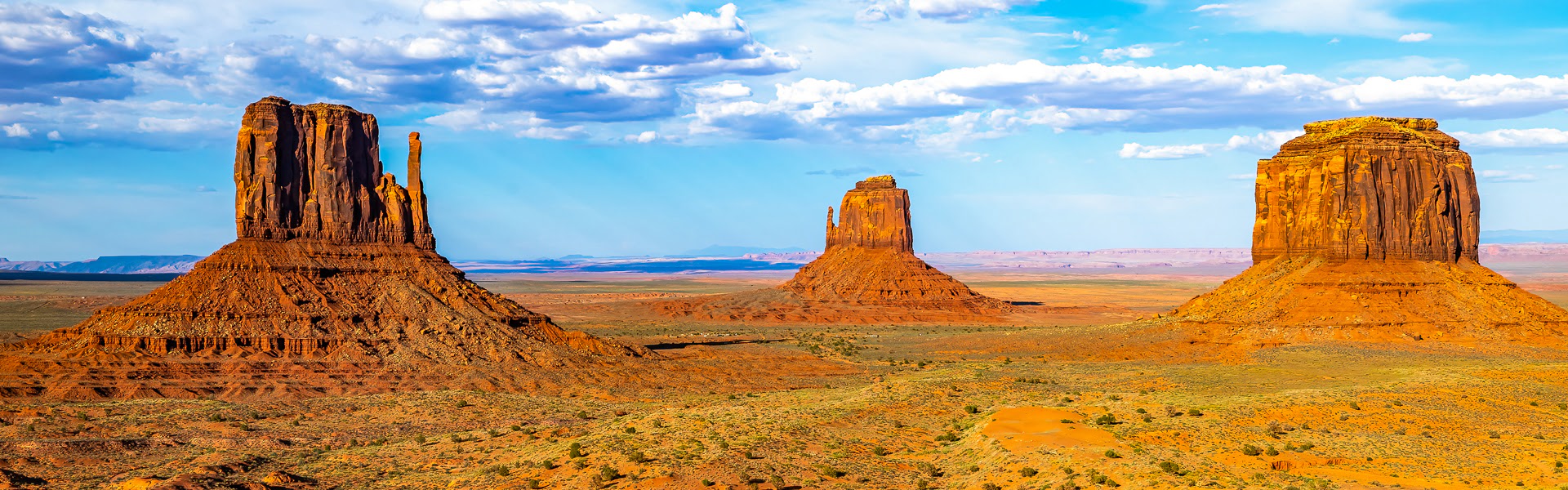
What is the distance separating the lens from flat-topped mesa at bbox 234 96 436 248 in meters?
50.2

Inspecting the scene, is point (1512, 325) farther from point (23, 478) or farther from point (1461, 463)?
point (23, 478)

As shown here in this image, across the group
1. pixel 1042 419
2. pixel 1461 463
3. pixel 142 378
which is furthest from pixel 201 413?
pixel 1461 463

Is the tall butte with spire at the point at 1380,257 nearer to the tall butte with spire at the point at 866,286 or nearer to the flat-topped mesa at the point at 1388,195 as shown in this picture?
the flat-topped mesa at the point at 1388,195

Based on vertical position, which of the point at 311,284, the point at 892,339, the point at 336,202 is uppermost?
the point at 336,202

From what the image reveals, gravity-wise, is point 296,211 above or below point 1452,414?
above

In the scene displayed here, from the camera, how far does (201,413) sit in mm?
38344

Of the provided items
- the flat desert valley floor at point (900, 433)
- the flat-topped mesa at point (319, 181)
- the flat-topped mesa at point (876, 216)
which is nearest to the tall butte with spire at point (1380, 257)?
the flat desert valley floor at point (900, 433)

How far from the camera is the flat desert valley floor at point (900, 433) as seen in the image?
88.3 ft

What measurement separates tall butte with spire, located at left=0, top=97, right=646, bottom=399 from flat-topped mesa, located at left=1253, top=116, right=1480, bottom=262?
36.7 metres

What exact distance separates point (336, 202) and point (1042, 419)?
1290 inches

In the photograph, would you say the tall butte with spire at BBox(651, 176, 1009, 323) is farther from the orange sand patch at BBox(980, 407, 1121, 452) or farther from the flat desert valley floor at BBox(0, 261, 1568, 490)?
the orange sand patch at BBox(980, 407, 1121, 452)

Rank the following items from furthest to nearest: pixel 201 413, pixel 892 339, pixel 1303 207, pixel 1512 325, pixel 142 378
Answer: pixel 892 339
pixel 1303 207
pixel 1512 325
pixel 142 378
pixel 201 413

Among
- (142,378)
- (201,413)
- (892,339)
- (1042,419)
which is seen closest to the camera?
(1042,419)

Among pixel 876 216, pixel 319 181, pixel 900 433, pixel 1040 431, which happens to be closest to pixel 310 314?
pixel 319 181
